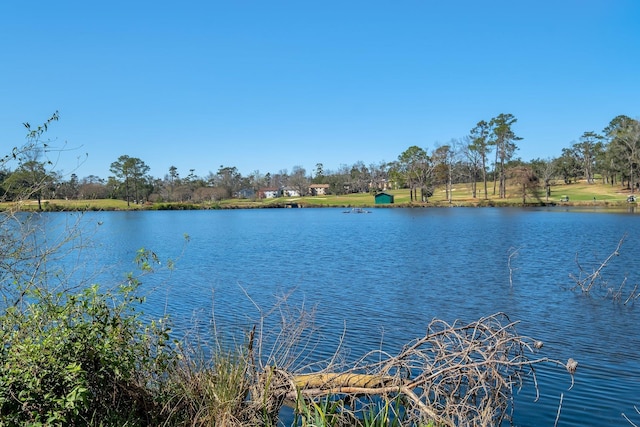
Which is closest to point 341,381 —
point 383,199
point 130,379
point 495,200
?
point 130,379

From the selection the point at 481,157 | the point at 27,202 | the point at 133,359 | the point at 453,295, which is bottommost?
the point at 453,295

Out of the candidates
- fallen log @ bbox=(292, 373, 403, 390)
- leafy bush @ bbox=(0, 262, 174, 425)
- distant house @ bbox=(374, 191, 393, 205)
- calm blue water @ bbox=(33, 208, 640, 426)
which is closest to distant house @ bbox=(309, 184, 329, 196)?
distant house @ bbox=(374, 191, 393, 205)

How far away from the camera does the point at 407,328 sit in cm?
1406

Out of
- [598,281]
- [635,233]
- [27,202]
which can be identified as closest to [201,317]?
[27,202]

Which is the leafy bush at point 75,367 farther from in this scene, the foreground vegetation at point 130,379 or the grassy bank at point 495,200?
the grassy bank at point 495,200

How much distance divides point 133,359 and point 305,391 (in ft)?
7.58

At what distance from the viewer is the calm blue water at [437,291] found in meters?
10.2

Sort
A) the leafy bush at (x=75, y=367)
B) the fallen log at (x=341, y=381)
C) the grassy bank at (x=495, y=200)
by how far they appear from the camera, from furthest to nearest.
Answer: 1. the grassy bank at (x=495, y=200)
2. the fallen log at (x=341, y=381)
3. the leafy bush at (x=75, y=367)

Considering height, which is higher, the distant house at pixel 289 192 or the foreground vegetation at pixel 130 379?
the distant house at pixel 289 192

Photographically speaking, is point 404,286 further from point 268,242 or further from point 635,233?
point 635,233

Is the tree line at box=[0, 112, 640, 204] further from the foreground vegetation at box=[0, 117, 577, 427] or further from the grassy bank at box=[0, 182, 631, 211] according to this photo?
the foreground vegetation at box=[0, 117, 577, 427]

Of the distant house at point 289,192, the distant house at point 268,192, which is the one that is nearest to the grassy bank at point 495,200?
the distant house at point 289,192

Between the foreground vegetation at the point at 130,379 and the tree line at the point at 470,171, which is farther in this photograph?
the tree line at the point at 470,171

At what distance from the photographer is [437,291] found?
1934cm
